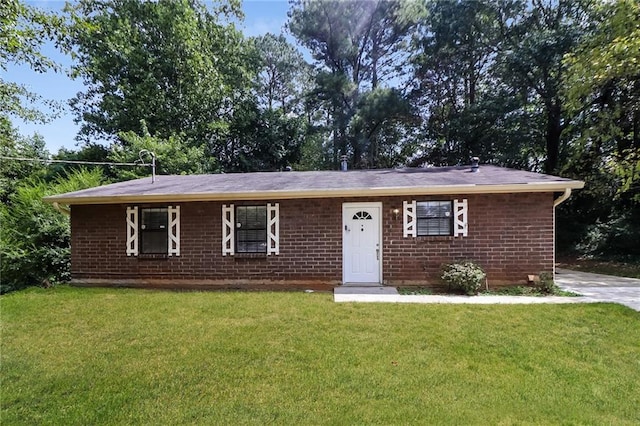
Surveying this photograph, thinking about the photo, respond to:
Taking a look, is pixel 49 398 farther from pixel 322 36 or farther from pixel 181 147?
pixel 322 36

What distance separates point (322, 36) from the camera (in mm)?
18750

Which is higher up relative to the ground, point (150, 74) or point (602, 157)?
point (150, 74)

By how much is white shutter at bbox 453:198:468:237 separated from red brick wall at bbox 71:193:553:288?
0.12 meters

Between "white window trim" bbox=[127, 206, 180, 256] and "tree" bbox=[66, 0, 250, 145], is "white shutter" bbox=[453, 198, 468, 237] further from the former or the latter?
"tree" bbox=[66, 0, 250, 145]

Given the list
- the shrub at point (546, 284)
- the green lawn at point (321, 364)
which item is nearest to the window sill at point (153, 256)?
the green lawn at point (321, 364)

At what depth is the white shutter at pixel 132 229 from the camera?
8320 mm

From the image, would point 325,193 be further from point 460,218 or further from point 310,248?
point 460,218

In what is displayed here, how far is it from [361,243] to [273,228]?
217 centimetres

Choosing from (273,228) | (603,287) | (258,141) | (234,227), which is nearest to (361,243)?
(273,228)

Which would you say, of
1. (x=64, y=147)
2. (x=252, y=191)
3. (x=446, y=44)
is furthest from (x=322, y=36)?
(x=64, y=147)

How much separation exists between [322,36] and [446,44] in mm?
6810

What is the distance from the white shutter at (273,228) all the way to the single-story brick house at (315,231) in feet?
0.08

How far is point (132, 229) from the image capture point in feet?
27.3

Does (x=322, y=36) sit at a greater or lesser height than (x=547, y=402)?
greater
